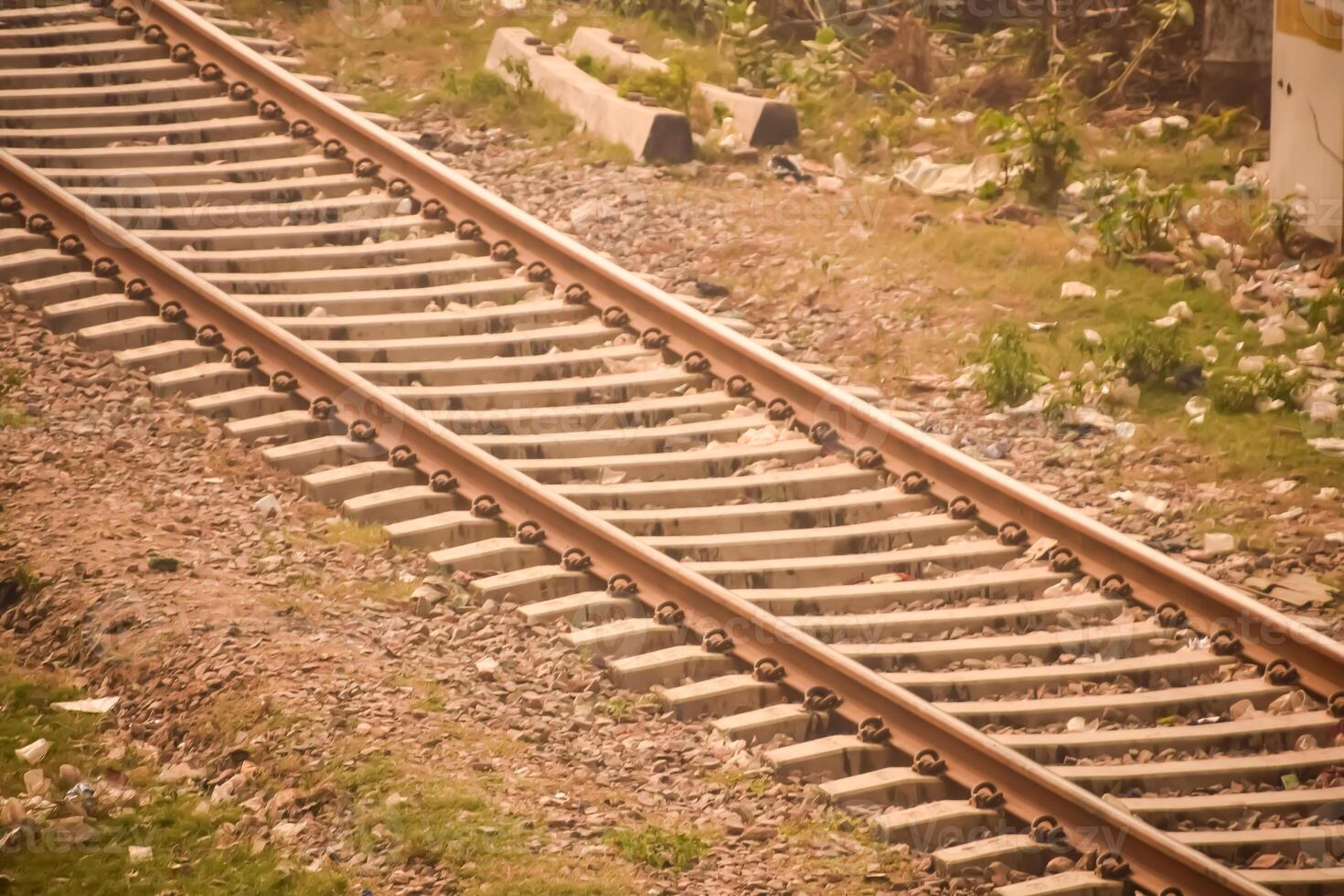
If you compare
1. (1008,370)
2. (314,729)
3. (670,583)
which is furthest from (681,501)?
(314,729)

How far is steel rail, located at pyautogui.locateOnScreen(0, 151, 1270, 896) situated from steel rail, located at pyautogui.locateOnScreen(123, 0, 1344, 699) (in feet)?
4.92

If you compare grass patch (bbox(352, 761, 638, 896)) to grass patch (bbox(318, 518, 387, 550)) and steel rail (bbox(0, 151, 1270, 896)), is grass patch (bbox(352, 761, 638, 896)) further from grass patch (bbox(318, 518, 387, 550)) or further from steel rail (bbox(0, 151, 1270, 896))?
grass patch (bbox(318, 518, 387, 550))

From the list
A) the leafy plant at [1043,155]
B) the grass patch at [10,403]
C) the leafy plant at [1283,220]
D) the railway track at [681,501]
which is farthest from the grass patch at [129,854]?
the leafy plant at [1283,220]

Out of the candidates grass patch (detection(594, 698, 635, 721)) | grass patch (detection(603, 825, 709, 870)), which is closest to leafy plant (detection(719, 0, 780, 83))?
grass patch (detection(594, 698, 635, 721))

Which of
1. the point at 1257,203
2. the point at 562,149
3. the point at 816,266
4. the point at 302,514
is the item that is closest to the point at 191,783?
the point at 302,514

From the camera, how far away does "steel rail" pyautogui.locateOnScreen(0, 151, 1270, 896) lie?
228 inches

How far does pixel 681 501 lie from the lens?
25.4ft

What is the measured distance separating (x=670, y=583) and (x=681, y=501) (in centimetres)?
89

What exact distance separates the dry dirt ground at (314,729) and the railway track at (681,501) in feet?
0.88

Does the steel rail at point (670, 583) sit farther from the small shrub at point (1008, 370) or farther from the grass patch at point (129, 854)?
the small shrub at point (1008, 370)

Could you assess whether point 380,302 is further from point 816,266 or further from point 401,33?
point 401,33

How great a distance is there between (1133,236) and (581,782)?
5897 mm

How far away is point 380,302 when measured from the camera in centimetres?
891

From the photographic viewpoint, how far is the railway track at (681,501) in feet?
20.3
